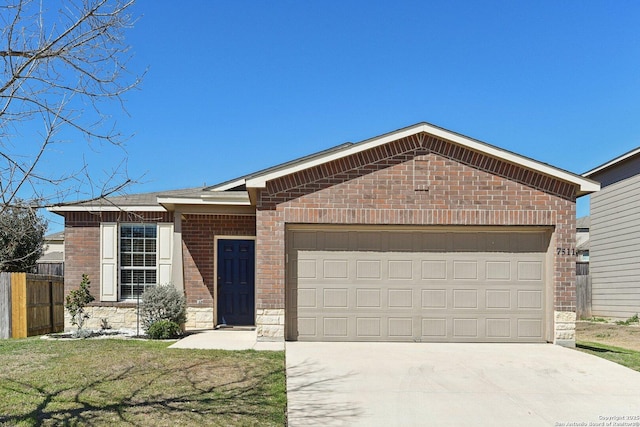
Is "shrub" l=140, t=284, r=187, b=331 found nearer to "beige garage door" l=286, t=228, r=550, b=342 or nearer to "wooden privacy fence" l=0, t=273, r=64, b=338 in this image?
"beige garage door" l=286, t=228, r=550, b=342

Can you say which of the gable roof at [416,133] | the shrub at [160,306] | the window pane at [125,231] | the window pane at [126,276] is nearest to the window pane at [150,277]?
the window pane at [126,276]

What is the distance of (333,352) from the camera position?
9.59m

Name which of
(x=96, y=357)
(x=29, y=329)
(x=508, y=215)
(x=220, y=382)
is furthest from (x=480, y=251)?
(x=29, y=329)

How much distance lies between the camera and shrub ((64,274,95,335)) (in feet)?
39.4

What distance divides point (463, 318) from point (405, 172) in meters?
3.12

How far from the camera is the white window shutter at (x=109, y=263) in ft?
43.2

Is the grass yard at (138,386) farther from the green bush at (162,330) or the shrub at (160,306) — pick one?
the shrub at (160,306)

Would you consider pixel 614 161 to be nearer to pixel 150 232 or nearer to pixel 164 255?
pixel 164 255

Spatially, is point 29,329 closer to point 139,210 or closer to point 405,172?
point 139,210

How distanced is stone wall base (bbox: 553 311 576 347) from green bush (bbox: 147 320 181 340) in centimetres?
765

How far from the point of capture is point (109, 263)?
13203mm

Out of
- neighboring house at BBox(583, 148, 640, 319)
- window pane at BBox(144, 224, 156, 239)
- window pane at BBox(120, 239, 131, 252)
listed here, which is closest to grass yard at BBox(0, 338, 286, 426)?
window pane at BBox(120, 239, 131, 252)

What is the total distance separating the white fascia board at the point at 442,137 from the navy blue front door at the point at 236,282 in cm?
331

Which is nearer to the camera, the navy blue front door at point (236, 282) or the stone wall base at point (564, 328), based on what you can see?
the stone wall base at point (564, 328)
